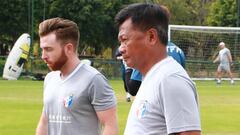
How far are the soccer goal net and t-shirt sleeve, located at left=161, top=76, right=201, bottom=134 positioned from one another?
1257 inches

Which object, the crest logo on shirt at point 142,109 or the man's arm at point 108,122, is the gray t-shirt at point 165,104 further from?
the man's arm at point 108,122

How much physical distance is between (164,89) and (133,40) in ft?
1.20

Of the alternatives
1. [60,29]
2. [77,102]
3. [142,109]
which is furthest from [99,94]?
[142,109]

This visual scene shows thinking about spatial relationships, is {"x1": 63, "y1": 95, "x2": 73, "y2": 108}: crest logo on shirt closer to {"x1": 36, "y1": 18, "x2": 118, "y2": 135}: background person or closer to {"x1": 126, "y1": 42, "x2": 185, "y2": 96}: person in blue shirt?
{"x1": 36, "y1": 18, "x2": 118, "y2": 135}: background person

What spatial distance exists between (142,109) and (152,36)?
16.3 inches

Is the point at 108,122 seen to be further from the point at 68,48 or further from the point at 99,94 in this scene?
the point at 68,48

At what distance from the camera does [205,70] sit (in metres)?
36.8

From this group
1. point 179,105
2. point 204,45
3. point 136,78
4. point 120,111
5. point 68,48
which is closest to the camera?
point 179,105

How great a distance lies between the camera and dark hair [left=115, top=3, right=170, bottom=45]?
148 inches

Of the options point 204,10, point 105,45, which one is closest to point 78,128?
point 105,45

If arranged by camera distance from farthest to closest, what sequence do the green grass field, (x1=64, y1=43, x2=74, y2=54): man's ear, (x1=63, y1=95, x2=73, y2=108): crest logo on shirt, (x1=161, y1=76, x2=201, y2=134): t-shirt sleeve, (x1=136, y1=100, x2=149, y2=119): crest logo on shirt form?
the green grass field → (x1=64, y1=43, x2=74, y2=54): man's ear → (x1=63, y1=95, x2=73, y2=108): crest logo on shirt → (x1=136, y1=100, x2=149, y2=119): crest logo on shirt → (x1=161, y1=76, x2=201, y2=134): t-shirt sleeve

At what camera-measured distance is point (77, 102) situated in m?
5.47

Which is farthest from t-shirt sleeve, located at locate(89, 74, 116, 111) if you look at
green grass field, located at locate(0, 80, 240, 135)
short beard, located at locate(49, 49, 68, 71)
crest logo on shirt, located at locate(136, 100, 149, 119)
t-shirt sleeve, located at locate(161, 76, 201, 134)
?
green grass field, located at locate(0, 80, 240, 135)

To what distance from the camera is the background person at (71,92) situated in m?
5.47
